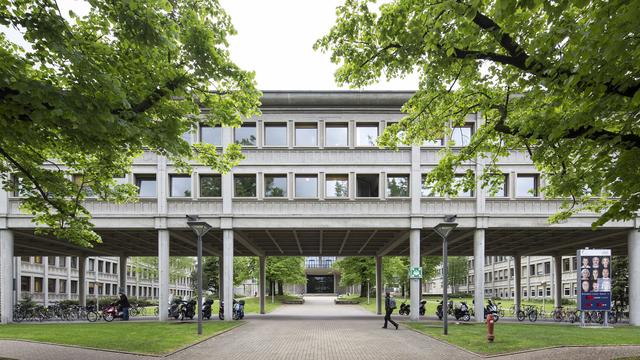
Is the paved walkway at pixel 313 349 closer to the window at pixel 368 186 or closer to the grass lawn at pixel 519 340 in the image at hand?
the grass lawn at pixel 519 340

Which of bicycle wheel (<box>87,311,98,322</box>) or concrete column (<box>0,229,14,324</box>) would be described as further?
bicycle wheel (<box>87,311,98,322</box>)

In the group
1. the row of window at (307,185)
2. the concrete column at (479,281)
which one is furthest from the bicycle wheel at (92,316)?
Answer: the concrete column at (479,281)

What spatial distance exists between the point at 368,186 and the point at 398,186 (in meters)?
1.67

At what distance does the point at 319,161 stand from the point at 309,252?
50.7 feet

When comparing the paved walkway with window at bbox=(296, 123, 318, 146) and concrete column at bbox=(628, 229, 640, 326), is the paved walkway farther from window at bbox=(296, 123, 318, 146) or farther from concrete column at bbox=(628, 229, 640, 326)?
concrete column at bbox=(628, 229, 640, 326)

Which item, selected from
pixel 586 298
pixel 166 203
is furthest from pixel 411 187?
pixel 166 203

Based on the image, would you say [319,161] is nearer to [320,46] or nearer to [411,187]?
[411,187]

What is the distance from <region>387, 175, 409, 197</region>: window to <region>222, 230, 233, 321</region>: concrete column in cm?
912

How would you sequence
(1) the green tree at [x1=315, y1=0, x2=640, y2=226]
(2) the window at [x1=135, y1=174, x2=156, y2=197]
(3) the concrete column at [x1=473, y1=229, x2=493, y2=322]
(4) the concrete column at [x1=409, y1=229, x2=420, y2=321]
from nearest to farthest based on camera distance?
(1) the green tree at [x1=315, y1=0, x2=640, y2=226], (4) the concrete column at [x1=409, y1=229, x2=420, y2=321], (3) the concrete column at [x1=473, y1=229, x2=493, y2=322], (2) the window at [x1=135, y1=174, x2=156, y2=197]

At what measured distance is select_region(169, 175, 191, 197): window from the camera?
90.7 feet

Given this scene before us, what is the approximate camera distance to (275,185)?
27641mm

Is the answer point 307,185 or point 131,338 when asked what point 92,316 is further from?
point 307,185

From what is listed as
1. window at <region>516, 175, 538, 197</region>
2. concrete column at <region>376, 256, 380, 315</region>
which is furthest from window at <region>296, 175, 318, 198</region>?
concrete column at <region>376, 256, 380, 315</region>

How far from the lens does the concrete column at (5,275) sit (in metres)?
26.4
